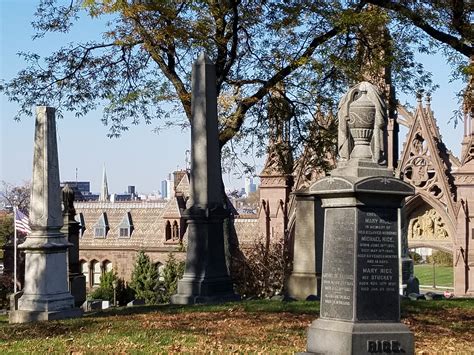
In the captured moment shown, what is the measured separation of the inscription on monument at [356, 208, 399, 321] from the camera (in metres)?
8.96

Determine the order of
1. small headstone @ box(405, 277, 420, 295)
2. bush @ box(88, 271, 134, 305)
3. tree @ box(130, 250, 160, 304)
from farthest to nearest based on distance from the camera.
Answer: bush @ box(88, 271, 134, 305) < tree @ box(130, 250, 160, 304) < small headstone @ box(405, 277, 420, 295)

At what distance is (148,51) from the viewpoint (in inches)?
821

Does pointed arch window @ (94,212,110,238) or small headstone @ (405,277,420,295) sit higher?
pointed arch window @ (94,212,110,238)

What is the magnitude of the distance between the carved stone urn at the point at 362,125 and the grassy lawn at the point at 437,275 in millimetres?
42424

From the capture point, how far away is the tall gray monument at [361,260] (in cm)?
891

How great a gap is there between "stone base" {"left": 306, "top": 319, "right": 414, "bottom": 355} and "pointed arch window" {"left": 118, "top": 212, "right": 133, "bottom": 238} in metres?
47.0

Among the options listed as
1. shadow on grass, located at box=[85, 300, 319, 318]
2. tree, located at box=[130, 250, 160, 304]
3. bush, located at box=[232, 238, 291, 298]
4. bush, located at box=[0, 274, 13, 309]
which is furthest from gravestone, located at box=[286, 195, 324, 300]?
tree, located at box=[130, 250, 160, 304]

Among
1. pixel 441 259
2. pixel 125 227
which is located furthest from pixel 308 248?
pixel 441 259

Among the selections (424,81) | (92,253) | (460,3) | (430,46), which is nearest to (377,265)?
(460,3)

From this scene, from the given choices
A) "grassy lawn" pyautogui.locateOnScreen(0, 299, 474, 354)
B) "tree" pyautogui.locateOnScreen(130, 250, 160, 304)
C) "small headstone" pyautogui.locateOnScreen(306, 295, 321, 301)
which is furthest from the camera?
"tree" pyautogui.locateOnScreen(130, 250, 160, 304)

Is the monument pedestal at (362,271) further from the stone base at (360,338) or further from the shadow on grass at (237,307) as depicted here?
the shadow on grass at (237,307)

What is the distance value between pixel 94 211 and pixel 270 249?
102 feet

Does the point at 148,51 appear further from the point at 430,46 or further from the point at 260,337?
the point at 260,337

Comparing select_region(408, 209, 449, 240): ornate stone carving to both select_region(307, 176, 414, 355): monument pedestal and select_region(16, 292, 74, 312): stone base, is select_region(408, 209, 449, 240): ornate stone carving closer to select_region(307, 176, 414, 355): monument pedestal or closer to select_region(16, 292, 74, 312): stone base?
select_region(16, 292, 74, 312): stone base
